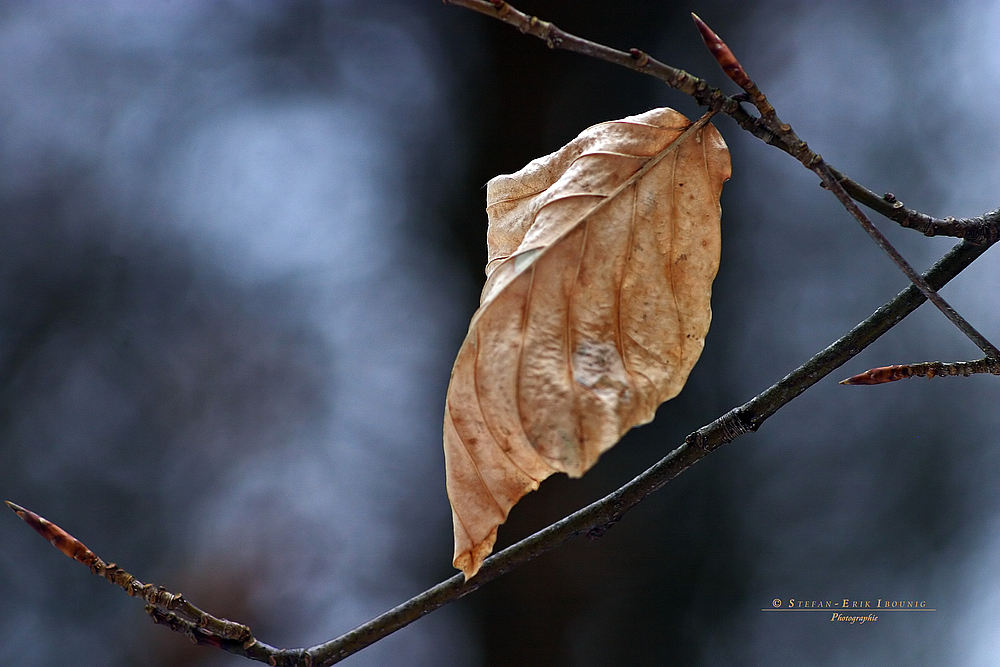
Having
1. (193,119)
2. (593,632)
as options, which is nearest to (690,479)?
(593,632)

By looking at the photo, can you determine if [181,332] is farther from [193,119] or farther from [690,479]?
[690,479]

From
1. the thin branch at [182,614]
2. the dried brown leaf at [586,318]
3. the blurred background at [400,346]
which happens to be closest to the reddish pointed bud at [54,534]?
the thin branch at [182,614]

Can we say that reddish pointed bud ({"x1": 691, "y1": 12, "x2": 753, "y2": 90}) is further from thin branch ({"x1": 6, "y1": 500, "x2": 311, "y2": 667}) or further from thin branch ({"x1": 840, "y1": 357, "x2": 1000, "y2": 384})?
thin branch ({"x1": 6, "y1": 500, "x2": 311, "y2": 667})

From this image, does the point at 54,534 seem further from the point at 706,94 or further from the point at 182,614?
the point at 706,94

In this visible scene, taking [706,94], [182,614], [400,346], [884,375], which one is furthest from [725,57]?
[400,346]

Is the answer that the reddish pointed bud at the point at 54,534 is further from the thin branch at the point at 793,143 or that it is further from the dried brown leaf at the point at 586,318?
the thin branch at the point at 793,143
